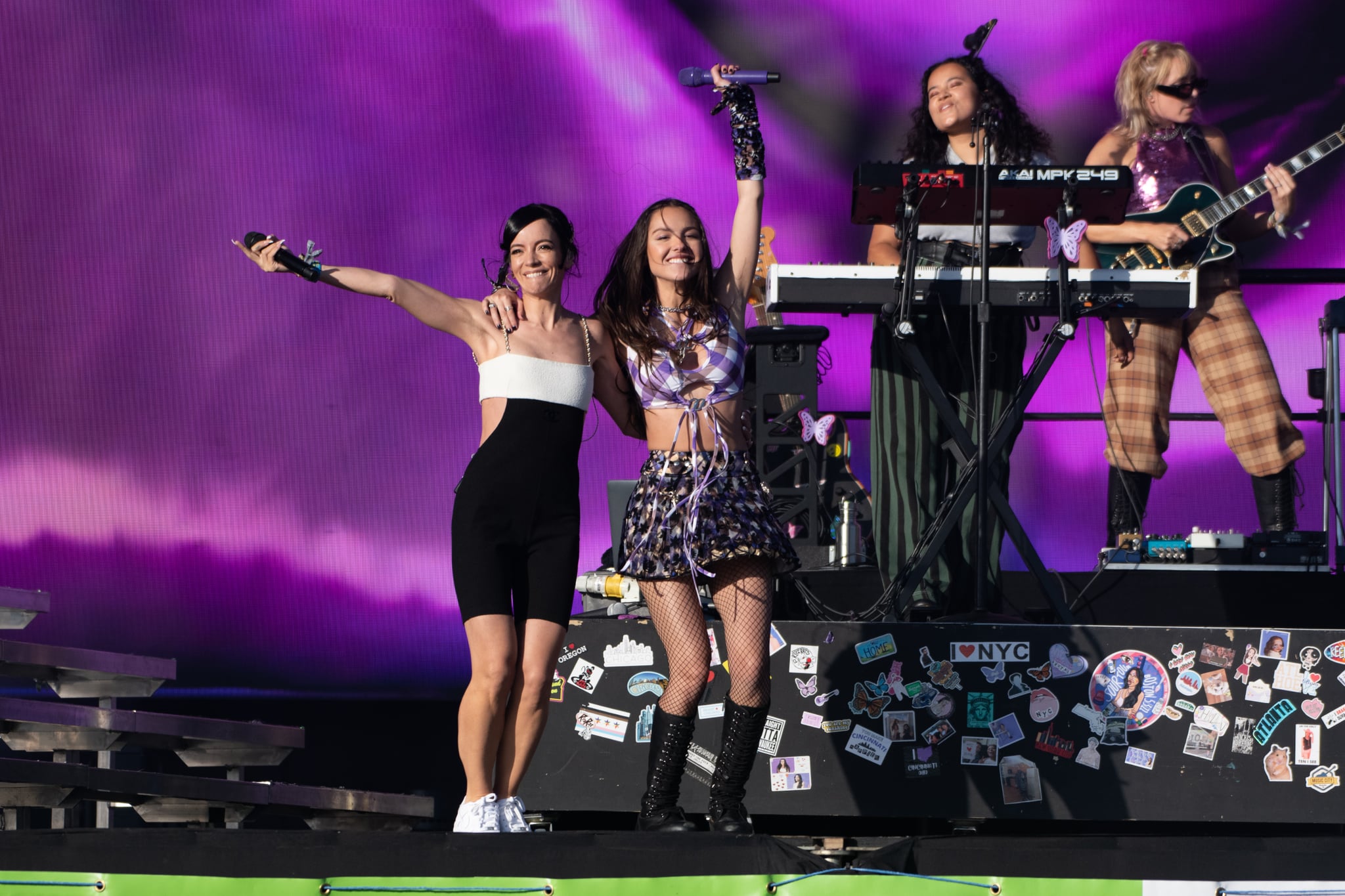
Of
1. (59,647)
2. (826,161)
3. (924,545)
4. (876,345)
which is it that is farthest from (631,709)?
(826,161)

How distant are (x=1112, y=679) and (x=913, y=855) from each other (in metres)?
1.21

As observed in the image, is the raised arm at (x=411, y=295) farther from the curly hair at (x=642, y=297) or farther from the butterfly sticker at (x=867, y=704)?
the butterfly sticker at (x=867, y=704)

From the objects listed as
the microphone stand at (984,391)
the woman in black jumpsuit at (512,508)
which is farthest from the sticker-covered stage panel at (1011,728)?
the woman in black jumpsuit at (512,508)

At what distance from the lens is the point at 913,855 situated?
7.92 ft

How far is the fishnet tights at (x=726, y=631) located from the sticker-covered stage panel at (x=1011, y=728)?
526 millimetres

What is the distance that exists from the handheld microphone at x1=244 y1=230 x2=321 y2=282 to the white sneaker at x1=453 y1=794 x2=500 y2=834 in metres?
1.14

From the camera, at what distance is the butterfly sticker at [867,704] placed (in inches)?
136

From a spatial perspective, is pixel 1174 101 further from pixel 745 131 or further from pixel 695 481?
pixel 695 481

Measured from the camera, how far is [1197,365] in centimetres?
490

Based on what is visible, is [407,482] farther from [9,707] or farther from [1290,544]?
[1290,544]

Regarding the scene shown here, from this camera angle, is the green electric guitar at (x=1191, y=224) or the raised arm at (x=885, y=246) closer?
the raised arm at (x=885, y=246)

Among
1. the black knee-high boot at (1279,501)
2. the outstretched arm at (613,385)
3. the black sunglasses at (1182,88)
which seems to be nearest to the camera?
the outstretched arm at (613,385)

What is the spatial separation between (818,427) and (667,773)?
2380mm

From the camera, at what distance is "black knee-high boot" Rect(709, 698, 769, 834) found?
115 inches
